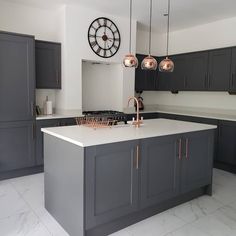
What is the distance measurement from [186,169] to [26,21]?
366 cm

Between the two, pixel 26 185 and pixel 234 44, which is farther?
pixel 234 44

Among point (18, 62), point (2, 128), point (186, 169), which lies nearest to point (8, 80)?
point (18, 62)

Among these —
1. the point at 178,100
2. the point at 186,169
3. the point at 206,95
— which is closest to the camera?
the point at 186,169

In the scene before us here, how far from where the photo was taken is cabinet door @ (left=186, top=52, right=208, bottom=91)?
4.79 metres

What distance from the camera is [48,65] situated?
4234mm

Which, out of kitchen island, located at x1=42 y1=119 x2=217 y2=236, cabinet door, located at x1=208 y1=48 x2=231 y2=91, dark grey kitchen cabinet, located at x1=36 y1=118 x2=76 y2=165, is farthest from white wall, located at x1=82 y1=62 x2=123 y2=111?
kitchen island, located at x1=42 y1=119 x2=217 y2=236

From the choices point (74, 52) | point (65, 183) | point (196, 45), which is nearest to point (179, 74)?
point (196, 45)

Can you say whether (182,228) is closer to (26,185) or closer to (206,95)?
(26,185)

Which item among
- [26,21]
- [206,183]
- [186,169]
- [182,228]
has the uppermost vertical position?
[26,21]

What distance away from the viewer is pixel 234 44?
467 centimetres

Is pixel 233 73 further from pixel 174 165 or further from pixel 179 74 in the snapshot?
pixel 174 165

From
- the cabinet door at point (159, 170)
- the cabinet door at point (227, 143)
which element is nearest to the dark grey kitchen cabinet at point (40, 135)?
the cabinet door at point (159, 170)

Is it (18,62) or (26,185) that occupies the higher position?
(18,62)

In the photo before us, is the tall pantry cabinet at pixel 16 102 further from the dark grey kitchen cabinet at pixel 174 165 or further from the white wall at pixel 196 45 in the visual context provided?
the white wall at pixel 196 45
